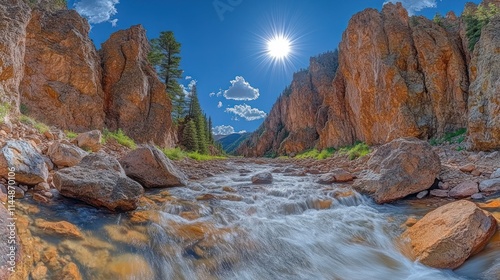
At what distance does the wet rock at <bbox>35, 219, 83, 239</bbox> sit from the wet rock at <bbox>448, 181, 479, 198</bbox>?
8616 mm

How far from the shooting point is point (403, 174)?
736cm

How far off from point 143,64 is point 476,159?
21.9 metres

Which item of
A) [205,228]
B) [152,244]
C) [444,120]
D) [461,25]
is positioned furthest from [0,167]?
[461,25]

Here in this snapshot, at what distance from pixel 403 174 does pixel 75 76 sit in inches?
661

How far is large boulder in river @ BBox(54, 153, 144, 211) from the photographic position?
4.64m

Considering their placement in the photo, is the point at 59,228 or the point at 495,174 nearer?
the point at 59,228

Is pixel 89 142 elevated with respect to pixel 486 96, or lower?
lower

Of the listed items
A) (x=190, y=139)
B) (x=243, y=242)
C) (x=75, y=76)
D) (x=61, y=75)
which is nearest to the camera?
(x=243, y=242)

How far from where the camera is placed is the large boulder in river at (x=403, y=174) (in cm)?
718

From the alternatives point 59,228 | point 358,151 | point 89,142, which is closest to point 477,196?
point 59,228

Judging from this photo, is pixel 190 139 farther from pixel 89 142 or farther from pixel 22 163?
pixel 22 163

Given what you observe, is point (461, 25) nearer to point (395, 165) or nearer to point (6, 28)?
point (395, 165)

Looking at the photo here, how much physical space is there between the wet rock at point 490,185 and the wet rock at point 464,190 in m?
0.12

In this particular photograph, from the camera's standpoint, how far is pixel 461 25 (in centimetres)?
1784
